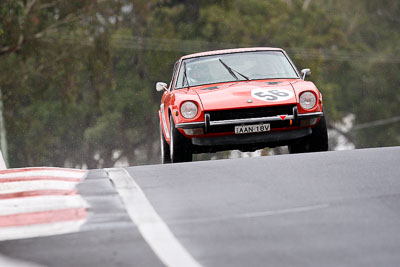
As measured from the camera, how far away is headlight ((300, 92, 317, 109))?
9875 millimetres

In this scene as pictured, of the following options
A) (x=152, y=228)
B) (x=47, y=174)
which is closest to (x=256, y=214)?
(x=152, y=228)

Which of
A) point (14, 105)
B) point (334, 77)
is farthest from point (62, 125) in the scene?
point (334, 77)

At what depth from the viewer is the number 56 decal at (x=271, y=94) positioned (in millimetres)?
9789

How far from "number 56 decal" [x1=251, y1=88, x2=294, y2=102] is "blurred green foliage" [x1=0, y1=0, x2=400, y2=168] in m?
19.5

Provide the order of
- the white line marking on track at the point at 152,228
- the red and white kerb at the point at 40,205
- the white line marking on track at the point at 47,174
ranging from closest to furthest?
the white line marking on track at the point at 152,228 → the red and white kerb at the point at 40,205 → the white line marking on track at the point at 47,174

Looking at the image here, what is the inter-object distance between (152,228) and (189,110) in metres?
5.11

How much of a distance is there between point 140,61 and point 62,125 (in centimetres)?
527

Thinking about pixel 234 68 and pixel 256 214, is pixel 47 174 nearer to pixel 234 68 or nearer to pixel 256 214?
pixel 256 214

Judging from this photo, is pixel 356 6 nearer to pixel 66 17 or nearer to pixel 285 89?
pixel 66 17

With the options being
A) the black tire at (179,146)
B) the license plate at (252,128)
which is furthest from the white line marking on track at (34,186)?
the license plate at (252,128)

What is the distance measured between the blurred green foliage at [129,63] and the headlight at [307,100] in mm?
19675

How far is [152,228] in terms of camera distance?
4738 mm

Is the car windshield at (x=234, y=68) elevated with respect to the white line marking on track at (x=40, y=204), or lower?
elevated

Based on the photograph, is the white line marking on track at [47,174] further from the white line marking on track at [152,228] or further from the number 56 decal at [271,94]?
the number 56 decal at [271,94]
